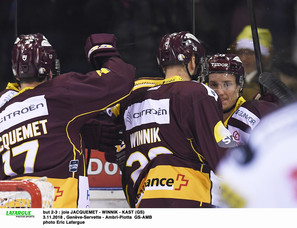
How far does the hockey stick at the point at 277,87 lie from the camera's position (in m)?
3.61

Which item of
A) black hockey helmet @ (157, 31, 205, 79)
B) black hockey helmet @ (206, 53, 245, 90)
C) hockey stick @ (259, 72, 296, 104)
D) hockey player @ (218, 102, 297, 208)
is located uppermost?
black hockey helmet @ (157, 31, 205, 79)

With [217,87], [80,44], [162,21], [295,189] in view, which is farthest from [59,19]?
[295,189]

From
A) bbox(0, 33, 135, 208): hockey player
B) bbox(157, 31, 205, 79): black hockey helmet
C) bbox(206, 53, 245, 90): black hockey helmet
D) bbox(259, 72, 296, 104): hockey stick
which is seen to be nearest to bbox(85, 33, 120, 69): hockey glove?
bbox(0, 33, 135, 208): hockey player

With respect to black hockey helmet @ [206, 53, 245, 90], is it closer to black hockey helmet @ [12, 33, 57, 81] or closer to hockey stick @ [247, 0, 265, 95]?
hockey stick @ [247, 0, 265, 95]

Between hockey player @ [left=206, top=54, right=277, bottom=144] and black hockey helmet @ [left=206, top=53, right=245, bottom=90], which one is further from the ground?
black hockey helmet @ [left=206, top=53, right=245, bottom=90]

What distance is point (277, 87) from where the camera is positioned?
12.5 ft

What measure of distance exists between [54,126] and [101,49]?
518 millimetres

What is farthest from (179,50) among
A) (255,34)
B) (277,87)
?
(255,34)

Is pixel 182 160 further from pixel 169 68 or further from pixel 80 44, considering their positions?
pixel 80 44

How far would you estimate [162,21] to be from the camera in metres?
4.77

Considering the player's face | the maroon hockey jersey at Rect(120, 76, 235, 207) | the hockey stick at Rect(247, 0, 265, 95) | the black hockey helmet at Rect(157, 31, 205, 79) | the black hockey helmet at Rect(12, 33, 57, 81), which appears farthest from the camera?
the hockey stick at Rect(247, 0, 265, 95)

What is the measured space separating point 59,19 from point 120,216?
2715mm

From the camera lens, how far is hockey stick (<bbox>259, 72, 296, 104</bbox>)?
3610 millimetres

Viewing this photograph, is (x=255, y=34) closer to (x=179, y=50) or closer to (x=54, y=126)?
(x=179, y=50)
